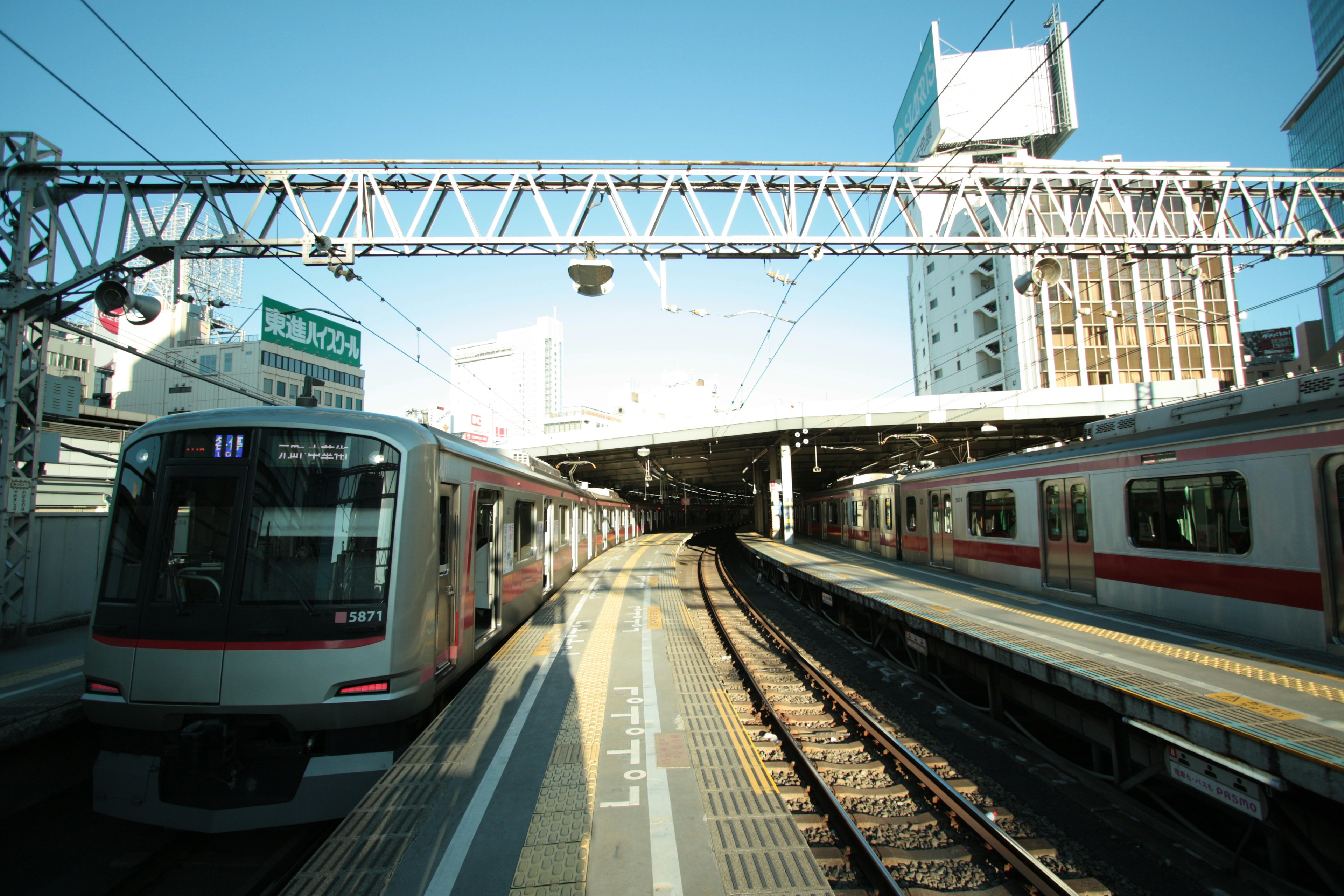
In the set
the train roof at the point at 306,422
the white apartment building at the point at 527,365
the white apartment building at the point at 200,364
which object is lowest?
the train roof at the point at 306,422

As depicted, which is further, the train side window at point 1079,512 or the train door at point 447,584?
the train side window at point 1079,512

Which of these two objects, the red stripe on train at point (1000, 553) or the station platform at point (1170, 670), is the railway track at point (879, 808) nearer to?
the station platform at point (1170, 670)

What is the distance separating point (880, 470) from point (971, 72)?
99.7 feet

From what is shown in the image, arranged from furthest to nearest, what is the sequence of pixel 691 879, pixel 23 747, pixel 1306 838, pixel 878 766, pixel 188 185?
pixel 188 185
pixel 878 766
pixel 23 747
pixel 1306 838
pixel 691 879

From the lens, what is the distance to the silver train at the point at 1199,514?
5723mm

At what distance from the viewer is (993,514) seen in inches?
459

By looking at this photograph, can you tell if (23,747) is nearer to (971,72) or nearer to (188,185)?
(188,185)

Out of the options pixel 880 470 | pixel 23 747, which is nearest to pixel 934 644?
pixel 23 747

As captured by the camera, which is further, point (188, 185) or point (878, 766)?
point (188, 185)

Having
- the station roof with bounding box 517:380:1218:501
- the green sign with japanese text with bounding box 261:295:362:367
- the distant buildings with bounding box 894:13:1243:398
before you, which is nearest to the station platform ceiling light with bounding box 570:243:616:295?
the station roof with bounding box 517:380:1218:501

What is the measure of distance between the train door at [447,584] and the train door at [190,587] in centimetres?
153

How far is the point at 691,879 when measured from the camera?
352 centimetres

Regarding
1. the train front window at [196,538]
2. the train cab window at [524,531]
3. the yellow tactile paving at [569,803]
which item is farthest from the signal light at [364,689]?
the train cab window at [524,531]

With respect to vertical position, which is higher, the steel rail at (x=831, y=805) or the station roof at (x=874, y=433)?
the station roof at (x=874, y=433)
